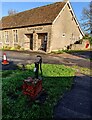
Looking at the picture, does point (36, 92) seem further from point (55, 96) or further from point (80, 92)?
point (80, 92)

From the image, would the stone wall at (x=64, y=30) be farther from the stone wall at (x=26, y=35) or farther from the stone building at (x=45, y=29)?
the stone wall at (x=26, y=35)

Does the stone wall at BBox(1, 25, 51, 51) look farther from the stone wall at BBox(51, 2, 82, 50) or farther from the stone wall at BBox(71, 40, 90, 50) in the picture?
the stone wall at BBox(71, 40, 90, 50)

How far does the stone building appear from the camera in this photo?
834 inches

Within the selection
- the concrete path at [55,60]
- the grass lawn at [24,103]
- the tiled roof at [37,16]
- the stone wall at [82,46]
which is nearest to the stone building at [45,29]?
the tiled roof at [37,16]

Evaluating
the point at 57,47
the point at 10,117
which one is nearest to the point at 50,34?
the point at 57,47

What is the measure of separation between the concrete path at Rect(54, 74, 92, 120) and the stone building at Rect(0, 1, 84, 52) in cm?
1465

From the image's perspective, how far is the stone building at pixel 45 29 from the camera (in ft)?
69.5

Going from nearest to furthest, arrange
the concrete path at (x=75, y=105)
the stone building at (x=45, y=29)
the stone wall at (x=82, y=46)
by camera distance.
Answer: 1. the concrete path at (x=75, y=105)
2. the stone building at (x=45, y=29)
3. the stone wall at (x=82, y=46)

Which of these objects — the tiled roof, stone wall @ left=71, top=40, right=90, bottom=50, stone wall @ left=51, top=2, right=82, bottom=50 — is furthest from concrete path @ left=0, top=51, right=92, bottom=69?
stone wall @ left=71, top=40, right=90, bottom=50

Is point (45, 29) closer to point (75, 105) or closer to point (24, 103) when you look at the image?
point (75, 105)

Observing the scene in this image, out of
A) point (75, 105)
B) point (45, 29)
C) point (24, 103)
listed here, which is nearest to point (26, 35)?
point (45, 29)

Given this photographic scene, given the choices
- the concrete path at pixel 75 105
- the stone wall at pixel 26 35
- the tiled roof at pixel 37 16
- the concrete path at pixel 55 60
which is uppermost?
the tiled roof at pixel 37 16

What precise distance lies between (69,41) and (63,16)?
457cm

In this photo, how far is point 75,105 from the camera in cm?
538
